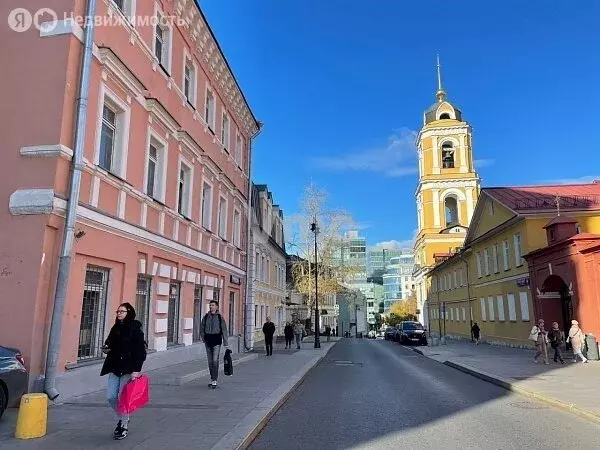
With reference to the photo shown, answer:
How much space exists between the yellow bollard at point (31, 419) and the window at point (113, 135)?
226 inches

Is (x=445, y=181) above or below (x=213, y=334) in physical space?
above

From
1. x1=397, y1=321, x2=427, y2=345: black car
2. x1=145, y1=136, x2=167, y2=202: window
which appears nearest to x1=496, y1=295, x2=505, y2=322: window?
x1=397, y1=321, x2=427, y2=345: black car

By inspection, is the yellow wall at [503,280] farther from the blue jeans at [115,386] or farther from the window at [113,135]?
the blue jeans at [115,386]

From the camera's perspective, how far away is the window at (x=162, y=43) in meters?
13.9

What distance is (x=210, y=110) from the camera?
19.2 m

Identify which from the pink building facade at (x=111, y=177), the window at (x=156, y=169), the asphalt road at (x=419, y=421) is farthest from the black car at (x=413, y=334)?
the window at (x=156, y=169)

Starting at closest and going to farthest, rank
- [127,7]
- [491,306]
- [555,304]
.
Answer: [127,7]
[555,304]
[491,306]

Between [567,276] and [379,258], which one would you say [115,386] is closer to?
[567,276]

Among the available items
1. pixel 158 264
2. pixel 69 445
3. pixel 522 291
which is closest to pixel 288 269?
pixel 522 291

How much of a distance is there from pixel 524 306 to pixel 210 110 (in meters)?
19.4

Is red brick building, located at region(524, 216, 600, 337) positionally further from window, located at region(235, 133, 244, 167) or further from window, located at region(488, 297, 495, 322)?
window, located at region(235, 133, 244, 167)

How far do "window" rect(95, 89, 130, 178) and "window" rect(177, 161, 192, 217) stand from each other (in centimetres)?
412

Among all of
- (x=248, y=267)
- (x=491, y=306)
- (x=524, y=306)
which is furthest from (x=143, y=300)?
(x=491, y=306)

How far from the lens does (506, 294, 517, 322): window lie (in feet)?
93.4
